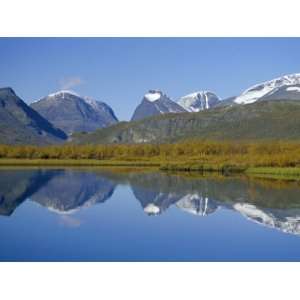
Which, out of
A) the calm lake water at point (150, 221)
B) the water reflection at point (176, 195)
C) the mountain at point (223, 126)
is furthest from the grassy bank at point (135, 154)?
the mountain at point (223, 126)

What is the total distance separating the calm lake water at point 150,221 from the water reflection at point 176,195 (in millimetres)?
48

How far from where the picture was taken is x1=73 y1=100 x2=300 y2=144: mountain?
470 feet

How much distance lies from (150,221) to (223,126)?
464ft

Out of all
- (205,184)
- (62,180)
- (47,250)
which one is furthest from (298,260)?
(62,180)

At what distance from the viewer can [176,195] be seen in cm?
3388

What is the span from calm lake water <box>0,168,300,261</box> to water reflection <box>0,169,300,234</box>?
0.16ft

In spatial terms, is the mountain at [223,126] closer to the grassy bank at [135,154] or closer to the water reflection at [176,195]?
the grassy bank at [135,154]

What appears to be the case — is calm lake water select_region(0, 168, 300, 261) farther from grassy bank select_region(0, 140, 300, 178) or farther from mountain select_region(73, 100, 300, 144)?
mountain select_region(73, 100, 300, 144)

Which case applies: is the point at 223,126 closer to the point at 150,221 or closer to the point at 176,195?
the point at 176,195

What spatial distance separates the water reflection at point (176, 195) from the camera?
26.6m

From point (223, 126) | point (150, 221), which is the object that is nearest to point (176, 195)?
point (150, 221)

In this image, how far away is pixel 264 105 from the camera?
174 metres

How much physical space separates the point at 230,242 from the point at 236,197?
525 inches

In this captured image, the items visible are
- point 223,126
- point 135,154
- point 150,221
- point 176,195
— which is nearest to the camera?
point 150,221
